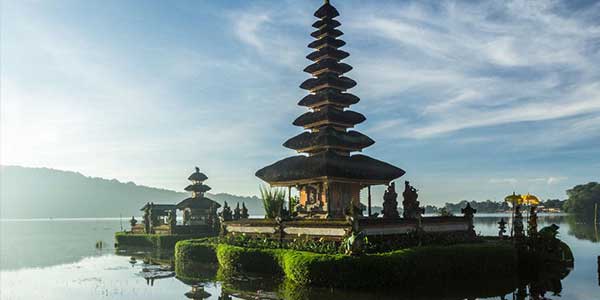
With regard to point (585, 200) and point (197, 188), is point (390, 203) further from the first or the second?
point (585, 200)

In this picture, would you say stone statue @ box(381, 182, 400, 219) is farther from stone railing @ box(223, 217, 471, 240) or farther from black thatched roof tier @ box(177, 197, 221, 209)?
black thatched roof tier @ box(177, 197, 221, 209)

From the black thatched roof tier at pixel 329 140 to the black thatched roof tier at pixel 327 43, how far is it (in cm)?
668

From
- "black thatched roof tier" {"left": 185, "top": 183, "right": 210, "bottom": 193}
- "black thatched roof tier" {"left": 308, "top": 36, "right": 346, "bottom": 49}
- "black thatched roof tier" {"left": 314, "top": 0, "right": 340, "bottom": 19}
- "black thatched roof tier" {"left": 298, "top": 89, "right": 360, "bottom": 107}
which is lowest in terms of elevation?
"black thatched roof tier" {"left": 185, "top": 183, "right": 210, "bottom": 193}

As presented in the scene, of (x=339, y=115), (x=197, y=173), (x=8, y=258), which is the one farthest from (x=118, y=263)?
(x=197, y=173)

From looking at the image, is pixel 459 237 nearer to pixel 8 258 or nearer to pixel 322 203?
pixel 322 203

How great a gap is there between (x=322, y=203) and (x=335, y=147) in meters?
3.84

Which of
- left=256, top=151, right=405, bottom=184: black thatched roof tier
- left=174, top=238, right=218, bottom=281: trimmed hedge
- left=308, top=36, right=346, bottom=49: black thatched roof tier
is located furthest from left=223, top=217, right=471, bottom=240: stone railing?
left=308, top=36, right=346, bottom=49: black thatched roof tier

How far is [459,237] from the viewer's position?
2859 cm

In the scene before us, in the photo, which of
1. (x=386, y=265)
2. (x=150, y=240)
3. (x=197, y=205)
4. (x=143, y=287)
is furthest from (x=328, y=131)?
(x=197, y=205)

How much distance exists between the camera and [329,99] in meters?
36.3

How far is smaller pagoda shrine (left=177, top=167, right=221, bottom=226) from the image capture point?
60.7m

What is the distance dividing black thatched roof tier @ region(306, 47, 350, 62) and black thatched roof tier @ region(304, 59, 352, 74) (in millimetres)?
335

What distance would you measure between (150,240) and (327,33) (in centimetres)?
2857

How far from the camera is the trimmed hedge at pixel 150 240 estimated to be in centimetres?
4966
